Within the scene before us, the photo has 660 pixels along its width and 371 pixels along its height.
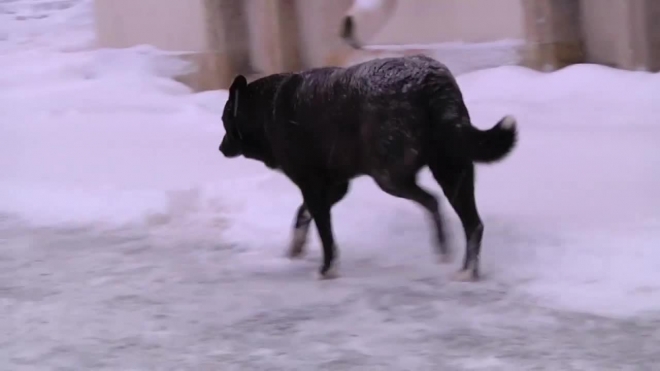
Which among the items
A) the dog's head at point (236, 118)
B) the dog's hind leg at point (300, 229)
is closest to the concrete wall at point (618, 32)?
the dog's hind leg at point (300, 229)

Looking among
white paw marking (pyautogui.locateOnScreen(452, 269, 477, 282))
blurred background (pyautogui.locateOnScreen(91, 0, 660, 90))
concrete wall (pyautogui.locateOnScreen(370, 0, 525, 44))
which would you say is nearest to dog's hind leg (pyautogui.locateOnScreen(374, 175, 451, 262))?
white paw marking (pyautogui.locateOnScreen(452, 269, 477, 282))

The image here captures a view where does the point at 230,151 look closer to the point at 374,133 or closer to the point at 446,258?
the point at 374,133

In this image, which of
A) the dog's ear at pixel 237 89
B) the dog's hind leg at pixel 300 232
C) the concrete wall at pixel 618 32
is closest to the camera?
the dog's ear at pixel 237 89

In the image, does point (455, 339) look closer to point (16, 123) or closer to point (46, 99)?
point (16, 123)

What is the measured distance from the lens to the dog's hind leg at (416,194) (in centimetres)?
560

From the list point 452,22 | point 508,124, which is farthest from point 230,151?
point 452,22

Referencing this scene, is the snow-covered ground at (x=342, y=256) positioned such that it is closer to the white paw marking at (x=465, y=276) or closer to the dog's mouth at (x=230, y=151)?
the white paw marking at (x=465, y=276)

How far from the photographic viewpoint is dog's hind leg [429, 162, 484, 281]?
220 inches

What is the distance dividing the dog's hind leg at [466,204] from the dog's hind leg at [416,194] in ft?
0.42

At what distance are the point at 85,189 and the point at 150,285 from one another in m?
2.76

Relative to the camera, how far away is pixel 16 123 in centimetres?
1168

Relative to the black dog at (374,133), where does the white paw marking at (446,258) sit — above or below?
below

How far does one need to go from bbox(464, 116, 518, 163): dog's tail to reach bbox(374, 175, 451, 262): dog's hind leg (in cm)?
38

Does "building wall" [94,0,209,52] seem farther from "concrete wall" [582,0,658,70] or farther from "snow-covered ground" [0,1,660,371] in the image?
"concrete wall" [582,0,658,70]
